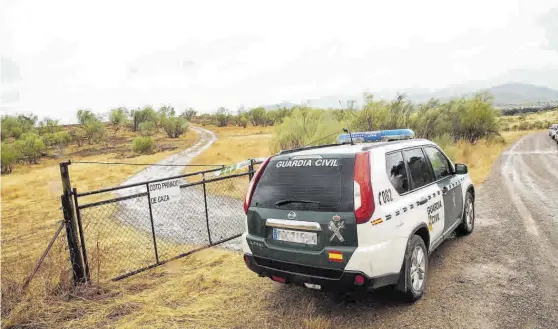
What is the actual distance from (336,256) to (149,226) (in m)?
8.56

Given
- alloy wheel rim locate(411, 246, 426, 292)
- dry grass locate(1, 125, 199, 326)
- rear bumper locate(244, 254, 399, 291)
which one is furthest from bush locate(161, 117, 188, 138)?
alloy wheel rim locate(411, 246, 426, 292)

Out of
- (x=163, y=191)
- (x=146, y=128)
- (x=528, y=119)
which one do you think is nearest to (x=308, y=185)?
(x=163, y=191)

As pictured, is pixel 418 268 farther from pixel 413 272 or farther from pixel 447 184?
pixel 447 184

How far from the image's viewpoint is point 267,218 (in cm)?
396

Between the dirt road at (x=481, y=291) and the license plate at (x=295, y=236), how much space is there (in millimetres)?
928

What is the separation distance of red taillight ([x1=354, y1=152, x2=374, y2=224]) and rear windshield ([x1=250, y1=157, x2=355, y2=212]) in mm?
56

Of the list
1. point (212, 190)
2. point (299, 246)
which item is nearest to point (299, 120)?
point (212, 190)

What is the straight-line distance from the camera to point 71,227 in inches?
195

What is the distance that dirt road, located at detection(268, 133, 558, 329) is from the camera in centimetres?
382

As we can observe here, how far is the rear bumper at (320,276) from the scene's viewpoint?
3514 mm

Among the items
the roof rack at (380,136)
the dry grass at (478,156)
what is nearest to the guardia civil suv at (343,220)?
the roof rack at (380,136)

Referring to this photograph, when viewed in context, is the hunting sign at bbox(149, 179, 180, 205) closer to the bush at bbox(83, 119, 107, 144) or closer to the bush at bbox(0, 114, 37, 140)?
the bush at bbox(83, 119, 107, 144)

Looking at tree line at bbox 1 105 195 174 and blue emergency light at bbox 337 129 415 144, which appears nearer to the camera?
blue emergency light at bbox 337 129 415 144

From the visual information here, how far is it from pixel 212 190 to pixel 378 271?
13.0 m
